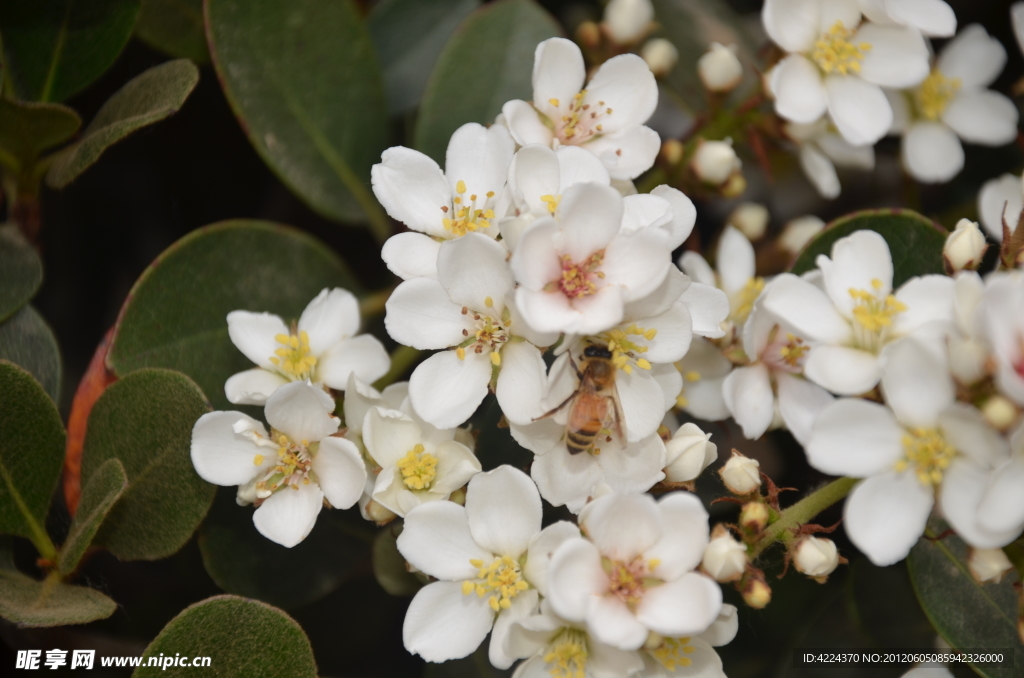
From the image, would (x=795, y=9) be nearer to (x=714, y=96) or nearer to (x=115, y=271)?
(x=714, y=96)

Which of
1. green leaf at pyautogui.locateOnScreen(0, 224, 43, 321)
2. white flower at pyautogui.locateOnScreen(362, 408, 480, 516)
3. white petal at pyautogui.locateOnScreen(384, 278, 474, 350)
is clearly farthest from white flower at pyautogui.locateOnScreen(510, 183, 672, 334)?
green leaf at pyautogui.locateOnScreen(0, 224, 43, 321)

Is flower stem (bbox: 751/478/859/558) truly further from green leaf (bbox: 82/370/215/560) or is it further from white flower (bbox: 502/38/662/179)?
green leaf (bbox: 82/370/215/560)

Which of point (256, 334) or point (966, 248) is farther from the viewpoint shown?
point (256, 334)

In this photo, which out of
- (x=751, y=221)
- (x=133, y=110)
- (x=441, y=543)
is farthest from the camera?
(x=751, y=221)

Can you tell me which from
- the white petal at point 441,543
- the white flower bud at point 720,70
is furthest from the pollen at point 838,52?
the white petal at point 441,543

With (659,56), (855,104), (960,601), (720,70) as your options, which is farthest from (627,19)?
(960,601)

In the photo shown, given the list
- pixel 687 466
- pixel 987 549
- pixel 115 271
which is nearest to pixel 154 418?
pixel 115 271

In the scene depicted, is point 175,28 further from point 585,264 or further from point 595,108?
point 585,264

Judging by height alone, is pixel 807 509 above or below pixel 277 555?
above
